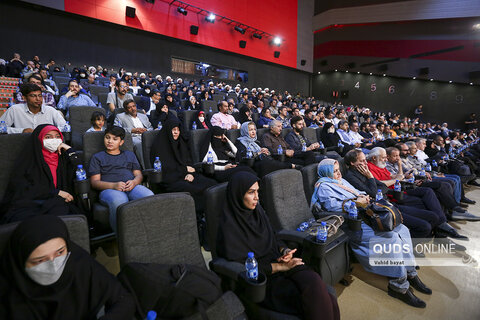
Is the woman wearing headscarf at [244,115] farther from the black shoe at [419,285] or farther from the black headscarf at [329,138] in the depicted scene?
the black shoe at [419,285]

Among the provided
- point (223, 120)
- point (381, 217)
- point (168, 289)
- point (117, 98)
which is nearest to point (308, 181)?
point (381, 217)

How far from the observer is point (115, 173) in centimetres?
238

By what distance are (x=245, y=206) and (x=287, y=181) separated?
575mm

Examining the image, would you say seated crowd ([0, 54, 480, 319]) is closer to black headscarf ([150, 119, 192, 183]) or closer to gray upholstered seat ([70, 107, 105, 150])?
black headscarf ([150, 119, 192, 183])

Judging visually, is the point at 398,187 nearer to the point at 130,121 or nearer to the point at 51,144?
the point at 51,144

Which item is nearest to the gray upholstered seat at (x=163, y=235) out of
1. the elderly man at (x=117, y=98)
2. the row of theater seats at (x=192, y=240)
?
the row of theater seats at (x=192, y=240)

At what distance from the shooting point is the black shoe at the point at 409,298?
5.92ft

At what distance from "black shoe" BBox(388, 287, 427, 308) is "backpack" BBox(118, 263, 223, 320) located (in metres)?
1.49

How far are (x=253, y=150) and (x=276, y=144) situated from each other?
0.51 meters

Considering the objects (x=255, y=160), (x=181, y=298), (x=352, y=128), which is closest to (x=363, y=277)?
(x=181, y=298)

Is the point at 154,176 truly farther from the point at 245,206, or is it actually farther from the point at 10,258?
the point at 10,258

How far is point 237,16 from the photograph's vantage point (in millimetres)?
12641

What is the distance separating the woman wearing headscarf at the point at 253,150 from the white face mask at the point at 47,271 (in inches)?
106

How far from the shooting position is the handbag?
1.88m
